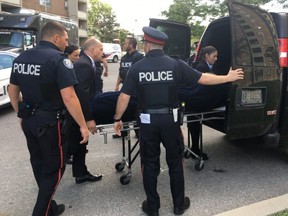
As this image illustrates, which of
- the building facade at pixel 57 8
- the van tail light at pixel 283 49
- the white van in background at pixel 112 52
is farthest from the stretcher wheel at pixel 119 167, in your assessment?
the white van in background at pixel 112 52

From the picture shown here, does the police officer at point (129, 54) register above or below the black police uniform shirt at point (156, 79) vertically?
above

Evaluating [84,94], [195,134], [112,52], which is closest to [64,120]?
[84,94]

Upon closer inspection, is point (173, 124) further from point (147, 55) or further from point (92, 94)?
point (92, 94)

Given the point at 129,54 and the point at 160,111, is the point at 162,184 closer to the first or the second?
the point at 160,111

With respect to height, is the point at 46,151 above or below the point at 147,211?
above

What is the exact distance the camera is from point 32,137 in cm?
306

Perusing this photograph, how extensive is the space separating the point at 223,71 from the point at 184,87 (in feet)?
5.13

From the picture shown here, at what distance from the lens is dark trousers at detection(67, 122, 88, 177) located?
3.99 metres

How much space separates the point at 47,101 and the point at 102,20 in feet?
242

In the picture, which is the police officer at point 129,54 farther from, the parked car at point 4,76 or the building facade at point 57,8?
the building facade at point 57,8

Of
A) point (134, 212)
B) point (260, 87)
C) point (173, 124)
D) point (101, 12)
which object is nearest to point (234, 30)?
point (260, 87)

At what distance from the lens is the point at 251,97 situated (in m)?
3.83

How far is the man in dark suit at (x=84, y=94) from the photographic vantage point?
3602 mm

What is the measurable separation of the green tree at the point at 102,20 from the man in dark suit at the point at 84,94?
69259mm
